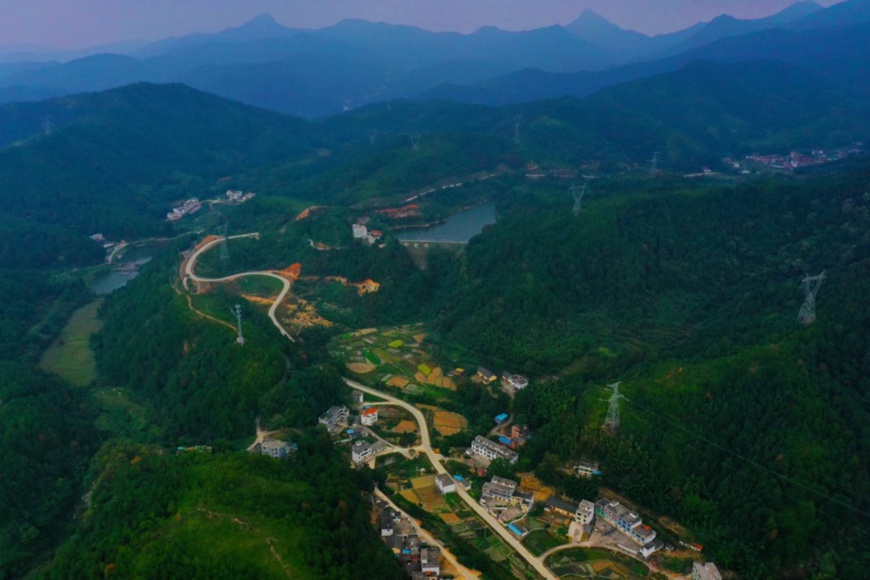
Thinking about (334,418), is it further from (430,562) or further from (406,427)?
(430,562)

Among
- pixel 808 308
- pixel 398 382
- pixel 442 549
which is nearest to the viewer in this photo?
pixel 442 549

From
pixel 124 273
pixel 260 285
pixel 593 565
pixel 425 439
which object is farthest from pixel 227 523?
pixel 124 273

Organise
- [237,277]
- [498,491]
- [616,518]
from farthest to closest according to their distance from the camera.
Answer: [237,277] < [498,491] < [616,518]

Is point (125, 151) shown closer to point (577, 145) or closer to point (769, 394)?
point (577, 145)

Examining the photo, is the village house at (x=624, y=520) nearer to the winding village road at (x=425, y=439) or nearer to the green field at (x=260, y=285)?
the winding village road at (x=425, y=439)

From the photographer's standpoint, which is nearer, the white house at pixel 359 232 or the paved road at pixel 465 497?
the paved road at pixel 465 497

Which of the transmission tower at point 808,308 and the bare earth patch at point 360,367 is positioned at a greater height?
the transmission tower at point 808,308

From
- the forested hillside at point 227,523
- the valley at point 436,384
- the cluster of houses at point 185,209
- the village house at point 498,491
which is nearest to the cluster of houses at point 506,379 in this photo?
the valley at point 436,384
